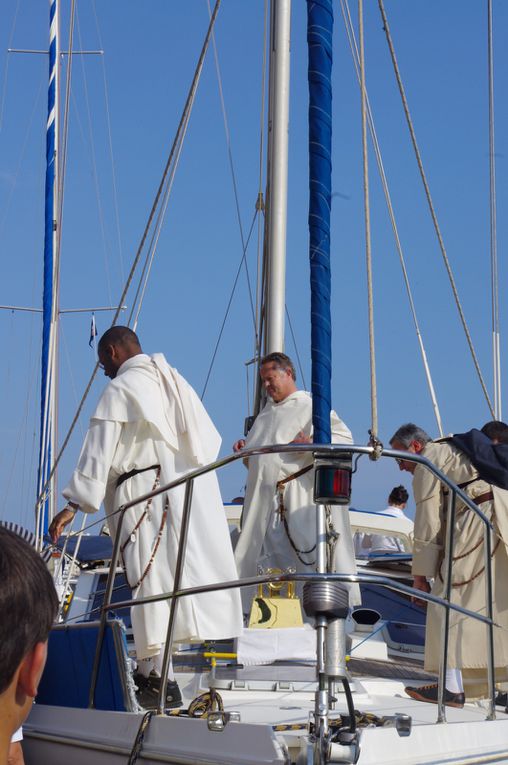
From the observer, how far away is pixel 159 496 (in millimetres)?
5262

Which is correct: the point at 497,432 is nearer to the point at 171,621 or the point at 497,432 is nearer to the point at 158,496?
the point at 158,496

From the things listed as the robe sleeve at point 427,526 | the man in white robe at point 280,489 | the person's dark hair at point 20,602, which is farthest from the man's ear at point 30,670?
the man in white robe at point 280,489

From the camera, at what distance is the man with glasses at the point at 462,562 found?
18.2 feet

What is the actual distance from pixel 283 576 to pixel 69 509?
225 cm

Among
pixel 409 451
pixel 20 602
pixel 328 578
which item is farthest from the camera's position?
pixel 409 451

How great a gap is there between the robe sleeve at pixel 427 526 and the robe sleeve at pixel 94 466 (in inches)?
67.1

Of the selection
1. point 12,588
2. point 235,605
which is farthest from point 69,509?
point 12,588

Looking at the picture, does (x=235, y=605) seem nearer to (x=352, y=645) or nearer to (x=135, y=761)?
(x=352, y=645)

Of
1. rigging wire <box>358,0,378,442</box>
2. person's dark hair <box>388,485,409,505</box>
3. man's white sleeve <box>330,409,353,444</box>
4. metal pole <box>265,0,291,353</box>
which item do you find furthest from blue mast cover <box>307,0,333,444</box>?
person's dark hair <box>388,485,409,505</box>

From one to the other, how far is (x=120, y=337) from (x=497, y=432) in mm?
2342

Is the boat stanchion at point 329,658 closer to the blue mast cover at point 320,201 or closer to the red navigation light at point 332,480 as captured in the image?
the red navigation light at point 332,480

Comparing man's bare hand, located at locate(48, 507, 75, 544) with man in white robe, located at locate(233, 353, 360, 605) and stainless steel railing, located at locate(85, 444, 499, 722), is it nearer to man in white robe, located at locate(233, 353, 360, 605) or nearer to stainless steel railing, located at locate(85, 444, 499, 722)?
stainless steel railing, located at locate(85, 444, 499, 722)

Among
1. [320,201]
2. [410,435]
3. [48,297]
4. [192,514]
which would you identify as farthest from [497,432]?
[48,297]

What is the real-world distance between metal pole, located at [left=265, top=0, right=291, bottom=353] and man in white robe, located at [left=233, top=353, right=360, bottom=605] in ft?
3.09
